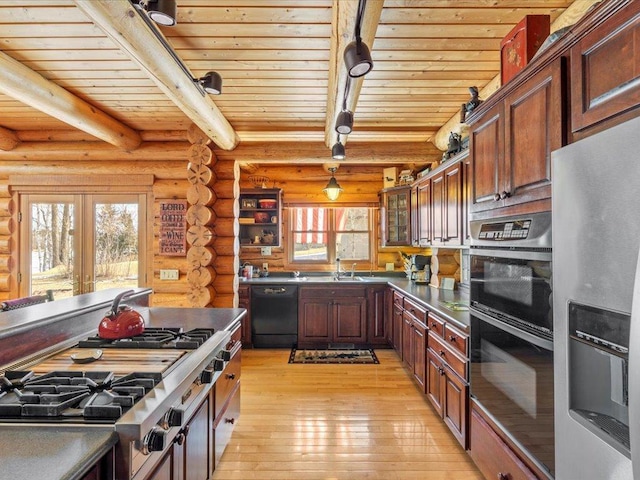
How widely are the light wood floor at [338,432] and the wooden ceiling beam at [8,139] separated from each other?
11.9 ft

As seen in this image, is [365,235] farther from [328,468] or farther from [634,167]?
[634,167]

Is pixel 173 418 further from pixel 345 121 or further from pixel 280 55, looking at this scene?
pixel 280 55

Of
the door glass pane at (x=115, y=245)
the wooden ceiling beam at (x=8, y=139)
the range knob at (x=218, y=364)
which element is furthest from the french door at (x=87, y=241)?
the range knob at (x=218, y=364)

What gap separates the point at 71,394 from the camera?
3.74 ft

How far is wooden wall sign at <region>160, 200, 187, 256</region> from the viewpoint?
4066 millimetres

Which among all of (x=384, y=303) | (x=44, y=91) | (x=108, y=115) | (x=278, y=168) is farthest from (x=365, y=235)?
(x=44, y=91)

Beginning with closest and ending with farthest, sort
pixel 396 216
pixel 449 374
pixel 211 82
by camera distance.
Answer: pixel 211 82 < pixel 449 374 < pixel 396 216

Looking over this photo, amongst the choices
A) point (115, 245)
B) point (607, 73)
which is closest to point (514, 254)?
point (607, 73)

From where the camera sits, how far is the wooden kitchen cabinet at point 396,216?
4.70 m

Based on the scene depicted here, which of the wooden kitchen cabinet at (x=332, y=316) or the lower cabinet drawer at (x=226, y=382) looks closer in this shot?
the lower cabinet drawer at (x=226, y=382)

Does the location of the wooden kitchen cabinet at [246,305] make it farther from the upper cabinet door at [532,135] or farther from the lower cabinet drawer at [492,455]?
the upper cabinet door at [532,135]

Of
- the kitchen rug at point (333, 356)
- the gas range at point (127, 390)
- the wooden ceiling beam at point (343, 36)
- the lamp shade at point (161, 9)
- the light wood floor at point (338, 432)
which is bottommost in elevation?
the light wood floor at point (338, 432)

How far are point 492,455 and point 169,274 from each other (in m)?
3.56

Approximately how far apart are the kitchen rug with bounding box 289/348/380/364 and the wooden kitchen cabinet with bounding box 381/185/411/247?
1.52m
